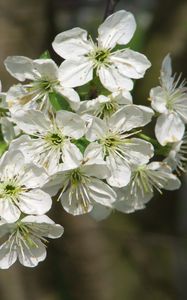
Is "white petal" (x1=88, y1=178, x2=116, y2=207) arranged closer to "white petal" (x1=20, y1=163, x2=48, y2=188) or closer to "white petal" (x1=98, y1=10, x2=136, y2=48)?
"white petal" (x1=20, y1=163, x2=48, y2=188)

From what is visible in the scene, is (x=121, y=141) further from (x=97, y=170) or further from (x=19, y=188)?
(x=19, y=188)

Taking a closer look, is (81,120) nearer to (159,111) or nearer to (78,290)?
(159,111)

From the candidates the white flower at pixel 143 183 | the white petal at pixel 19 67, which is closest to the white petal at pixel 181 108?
the white flower at pixel 143 183

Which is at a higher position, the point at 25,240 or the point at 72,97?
the point at 72,97

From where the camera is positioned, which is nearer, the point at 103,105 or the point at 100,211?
the point at 103,105

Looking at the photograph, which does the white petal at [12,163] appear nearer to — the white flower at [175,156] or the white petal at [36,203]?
the white petal at [36,203]

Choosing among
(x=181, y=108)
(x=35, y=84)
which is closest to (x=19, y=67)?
(x=35, y=84)

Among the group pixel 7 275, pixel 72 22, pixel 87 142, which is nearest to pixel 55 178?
pixel 87 142

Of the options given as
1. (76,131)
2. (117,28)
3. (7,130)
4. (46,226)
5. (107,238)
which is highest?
(117,28)
